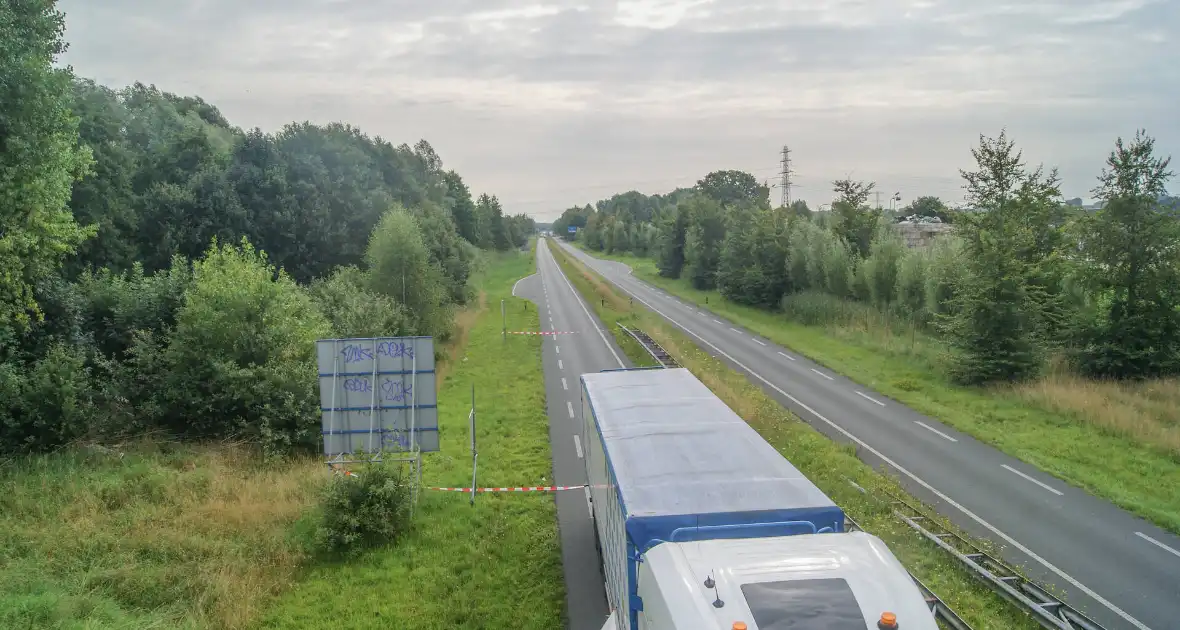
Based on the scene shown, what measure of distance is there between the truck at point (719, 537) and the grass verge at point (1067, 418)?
11.2m

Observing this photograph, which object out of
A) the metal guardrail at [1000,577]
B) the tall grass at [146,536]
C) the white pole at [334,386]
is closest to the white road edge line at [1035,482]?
the metal guardrail at [1000,577]

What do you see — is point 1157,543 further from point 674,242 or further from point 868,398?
point 674,242

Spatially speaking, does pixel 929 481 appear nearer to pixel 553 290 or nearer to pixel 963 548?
pixel 963 548

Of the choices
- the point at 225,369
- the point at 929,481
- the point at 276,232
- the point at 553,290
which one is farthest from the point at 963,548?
the point at 553,290

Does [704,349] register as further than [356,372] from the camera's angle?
Yes

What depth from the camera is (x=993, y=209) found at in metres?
29.4

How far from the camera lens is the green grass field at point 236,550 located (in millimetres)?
11117

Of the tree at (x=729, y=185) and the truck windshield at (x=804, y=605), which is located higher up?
the tree at (x=729, y=185)

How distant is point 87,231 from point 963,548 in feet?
74.1

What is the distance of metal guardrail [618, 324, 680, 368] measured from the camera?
93.6 ft

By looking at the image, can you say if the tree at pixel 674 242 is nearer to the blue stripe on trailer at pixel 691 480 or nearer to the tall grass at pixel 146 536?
the tall grass at pixel 146 536

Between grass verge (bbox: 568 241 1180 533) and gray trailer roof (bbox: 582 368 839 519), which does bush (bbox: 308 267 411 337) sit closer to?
gray trailer roof (bbox: 582 368 839 519)

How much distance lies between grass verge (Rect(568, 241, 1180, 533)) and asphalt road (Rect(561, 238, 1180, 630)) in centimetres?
61

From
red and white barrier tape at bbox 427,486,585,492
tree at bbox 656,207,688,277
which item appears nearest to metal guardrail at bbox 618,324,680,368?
red and white barrier tape at bbox 427,486,585,492
